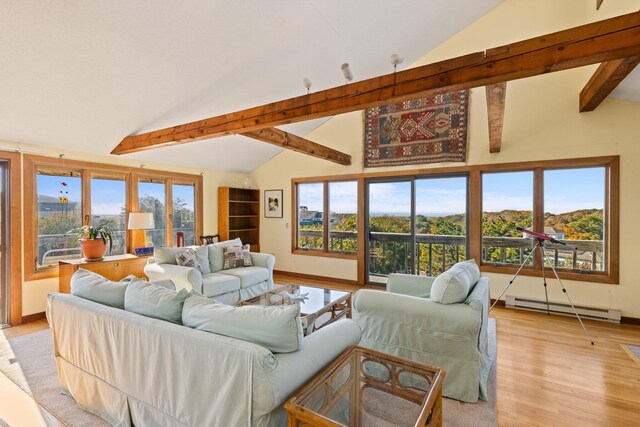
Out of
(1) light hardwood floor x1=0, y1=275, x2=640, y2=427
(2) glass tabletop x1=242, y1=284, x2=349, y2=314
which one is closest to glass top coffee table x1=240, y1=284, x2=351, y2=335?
(2) glass tabletop x1=242, y1=284, x2=349, y2=314

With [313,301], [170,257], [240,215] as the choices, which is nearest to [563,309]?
[313,301]

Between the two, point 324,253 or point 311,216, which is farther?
point 311,216

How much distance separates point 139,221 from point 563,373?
517cm

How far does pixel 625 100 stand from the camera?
367cm

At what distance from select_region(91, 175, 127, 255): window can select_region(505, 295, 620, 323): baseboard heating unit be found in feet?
19.2

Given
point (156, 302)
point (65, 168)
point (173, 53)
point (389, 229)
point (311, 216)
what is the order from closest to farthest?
point (156, 302), point (173, 53), point (65, 168), point (389, 229), point (311, 216)

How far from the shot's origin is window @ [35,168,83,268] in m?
3.91

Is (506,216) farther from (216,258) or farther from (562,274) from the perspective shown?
(216,258)

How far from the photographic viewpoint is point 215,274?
433 cm

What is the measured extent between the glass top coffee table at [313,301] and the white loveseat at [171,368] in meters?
1.10

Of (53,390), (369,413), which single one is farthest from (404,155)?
(53,390)

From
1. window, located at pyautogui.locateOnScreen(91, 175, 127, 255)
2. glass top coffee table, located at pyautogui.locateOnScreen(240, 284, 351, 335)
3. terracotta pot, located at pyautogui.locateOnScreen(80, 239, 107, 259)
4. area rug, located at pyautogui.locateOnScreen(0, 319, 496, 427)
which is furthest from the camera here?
window, located at pyautogui.locateOnScreen(91, 175, 127, 255)

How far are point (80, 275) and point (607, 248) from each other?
5.72 meters

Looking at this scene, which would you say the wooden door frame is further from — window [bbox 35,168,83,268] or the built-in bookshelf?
the built-in bookshelf
